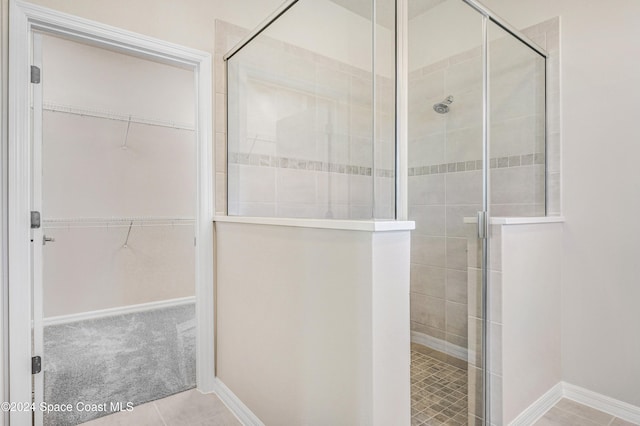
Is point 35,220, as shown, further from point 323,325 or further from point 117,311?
point 117,311

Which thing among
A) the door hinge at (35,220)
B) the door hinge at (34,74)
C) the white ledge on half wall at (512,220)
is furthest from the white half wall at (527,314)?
the door hinge at (34,74)

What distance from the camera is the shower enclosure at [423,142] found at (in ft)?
4.54

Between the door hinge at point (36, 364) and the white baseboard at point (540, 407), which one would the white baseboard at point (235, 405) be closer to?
the door hinge at point (36, 364)

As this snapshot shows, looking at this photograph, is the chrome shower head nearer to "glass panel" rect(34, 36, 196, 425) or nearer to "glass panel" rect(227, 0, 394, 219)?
"glass panel" rect(227, 0, 394, 219)

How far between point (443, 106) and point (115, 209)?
3.22 meters

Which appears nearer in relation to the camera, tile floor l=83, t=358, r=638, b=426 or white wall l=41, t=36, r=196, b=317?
tile floor l=83, t=358, r=638, b=426

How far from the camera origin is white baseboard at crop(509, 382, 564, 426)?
1.65 m

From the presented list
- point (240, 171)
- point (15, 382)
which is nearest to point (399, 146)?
point (240, 171)

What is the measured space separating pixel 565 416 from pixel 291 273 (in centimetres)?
168

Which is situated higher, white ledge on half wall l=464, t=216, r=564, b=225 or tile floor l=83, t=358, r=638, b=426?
white ledge on half wall l=464, t=216, r=564, b=225

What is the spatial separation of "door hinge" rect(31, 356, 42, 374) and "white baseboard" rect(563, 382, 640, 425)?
9.14ft

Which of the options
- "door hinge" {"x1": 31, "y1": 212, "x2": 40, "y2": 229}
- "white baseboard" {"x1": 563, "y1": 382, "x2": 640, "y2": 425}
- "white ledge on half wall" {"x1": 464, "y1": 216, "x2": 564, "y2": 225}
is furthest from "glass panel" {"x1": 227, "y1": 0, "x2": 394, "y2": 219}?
"white baseboard" {"x1": 563, "y1": 382, "x2": 640, "y2": 425}

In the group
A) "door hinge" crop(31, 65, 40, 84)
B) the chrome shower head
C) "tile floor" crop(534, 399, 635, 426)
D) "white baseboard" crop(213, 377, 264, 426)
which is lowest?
"tile floor" crop(534, 399, 635, 426)

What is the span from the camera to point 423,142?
5.04 feet
